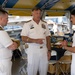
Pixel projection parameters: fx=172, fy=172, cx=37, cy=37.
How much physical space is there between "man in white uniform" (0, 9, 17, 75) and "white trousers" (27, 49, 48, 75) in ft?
2.64

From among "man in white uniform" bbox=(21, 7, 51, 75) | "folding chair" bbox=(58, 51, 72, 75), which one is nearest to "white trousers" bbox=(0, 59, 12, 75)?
"man in white uniform" bbox=(21, 7, 51, 75)

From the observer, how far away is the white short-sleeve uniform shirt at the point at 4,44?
1.82m

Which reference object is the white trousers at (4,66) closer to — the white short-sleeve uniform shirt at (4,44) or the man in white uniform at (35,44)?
the white short-sleeve uniform shirt at (4,44)

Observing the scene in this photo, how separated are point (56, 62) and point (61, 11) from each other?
6.09 feet

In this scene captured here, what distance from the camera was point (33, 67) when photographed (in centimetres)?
280

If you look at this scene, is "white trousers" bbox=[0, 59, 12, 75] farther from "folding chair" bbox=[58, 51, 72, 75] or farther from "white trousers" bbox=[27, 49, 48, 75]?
"folding chair" bbox=[58, 51, 72, 75]

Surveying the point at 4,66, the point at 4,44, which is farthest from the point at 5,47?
the point at 4,66

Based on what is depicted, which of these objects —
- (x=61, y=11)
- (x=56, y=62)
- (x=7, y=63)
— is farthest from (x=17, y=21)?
(x=7, y=63)

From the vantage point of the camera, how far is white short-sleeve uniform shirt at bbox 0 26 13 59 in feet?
5.98

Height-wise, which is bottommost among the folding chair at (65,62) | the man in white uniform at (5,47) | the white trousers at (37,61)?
the folding chair at (65,62)

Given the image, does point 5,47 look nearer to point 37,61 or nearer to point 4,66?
point 4,66

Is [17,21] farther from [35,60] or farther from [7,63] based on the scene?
[7,63]

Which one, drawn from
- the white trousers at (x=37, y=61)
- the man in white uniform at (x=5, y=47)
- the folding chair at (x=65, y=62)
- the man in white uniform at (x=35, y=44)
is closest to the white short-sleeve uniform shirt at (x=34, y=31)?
the man in white uniform at (x=35, y=44)

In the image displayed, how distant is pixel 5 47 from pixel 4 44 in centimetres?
5
